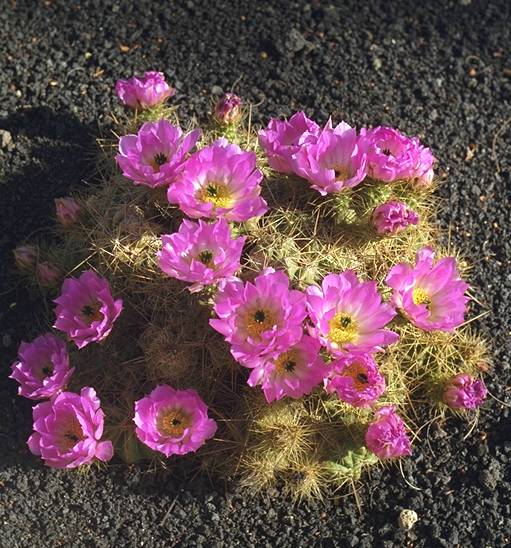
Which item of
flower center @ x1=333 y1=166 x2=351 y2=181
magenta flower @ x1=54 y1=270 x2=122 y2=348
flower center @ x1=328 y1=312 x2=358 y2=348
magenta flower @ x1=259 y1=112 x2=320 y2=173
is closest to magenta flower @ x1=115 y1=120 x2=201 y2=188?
magenta flower @ x1=259 y1=112 x2=320 y2=173

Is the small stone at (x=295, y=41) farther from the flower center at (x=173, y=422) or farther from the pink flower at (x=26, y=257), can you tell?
the flower center at (x=173, y=422)

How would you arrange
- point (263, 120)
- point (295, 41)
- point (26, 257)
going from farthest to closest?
point (295, 41) → point (263, 120) → point (26, 257)

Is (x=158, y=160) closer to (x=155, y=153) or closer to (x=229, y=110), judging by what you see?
(x=155, y=153)

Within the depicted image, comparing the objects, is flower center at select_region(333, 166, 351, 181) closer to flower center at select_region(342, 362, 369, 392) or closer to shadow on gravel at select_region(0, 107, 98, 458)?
flower center at select_region(342, 362, 369, 392)

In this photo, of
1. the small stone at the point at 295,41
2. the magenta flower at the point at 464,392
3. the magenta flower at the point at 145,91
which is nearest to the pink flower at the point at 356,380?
the magenta flower at the point at 464,392

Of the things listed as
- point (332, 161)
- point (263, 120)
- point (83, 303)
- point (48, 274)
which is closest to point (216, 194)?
point (332, 161)

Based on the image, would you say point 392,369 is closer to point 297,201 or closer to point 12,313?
point 297,201
